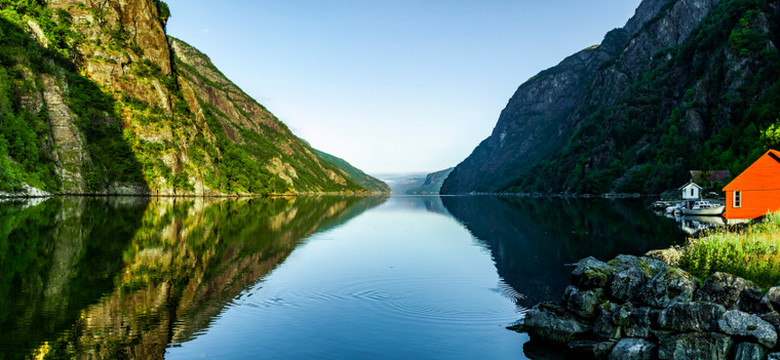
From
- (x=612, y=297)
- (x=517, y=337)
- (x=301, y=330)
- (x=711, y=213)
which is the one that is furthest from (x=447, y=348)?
(x=711, y=213)

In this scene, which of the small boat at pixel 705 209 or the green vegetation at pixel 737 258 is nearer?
the green vegetation at pixel 737 258

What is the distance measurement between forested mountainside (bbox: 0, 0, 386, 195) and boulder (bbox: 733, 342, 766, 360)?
106585mm

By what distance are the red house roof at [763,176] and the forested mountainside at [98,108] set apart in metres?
115

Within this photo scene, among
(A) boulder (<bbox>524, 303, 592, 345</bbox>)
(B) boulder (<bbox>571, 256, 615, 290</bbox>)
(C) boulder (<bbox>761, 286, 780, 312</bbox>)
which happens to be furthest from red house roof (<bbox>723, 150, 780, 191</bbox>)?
(A) boulder (<bbox>524, 303, 592, 345</bbox>)

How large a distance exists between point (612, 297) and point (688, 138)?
175831 millimetres

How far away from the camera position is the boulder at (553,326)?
14.9 m

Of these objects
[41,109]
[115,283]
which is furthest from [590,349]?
[41,109]

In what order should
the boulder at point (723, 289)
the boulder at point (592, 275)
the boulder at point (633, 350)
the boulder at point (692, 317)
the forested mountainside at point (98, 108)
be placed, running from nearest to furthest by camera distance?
the boulder at point (692, 317), the boulder at point (633, 350), the boulder at point (723, 289), the boulder at point (592, 275), the forested mountainside at point (98, 108)

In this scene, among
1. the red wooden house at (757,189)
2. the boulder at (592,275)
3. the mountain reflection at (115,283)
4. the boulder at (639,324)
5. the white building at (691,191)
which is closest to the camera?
the mountain reflection at (115,283)

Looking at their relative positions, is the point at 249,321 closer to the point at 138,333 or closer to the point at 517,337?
the point at 138,333

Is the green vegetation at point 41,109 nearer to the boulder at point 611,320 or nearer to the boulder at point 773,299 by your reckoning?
the boulder at point 611,320

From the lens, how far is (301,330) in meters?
15.7

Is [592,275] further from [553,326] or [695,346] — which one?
[695,346]

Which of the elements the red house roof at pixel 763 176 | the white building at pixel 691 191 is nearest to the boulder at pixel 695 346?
the red house roof at pixel 763 176
